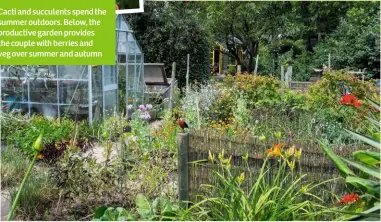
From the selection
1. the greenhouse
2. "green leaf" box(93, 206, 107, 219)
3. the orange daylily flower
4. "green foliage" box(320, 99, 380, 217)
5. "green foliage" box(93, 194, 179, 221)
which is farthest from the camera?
the greenhouse

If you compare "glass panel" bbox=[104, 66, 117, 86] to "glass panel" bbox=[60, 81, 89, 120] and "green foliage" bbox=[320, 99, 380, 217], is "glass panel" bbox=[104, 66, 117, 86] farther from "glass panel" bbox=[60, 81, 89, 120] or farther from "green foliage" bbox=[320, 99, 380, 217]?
"green foliage" bbox=[320, 99, 380, 217]

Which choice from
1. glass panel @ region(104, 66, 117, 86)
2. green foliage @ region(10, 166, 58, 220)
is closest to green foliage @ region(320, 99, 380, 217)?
green foliage @ region(10, 166, 58, 220)

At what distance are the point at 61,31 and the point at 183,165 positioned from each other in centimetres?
141

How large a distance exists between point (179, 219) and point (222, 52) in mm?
18653

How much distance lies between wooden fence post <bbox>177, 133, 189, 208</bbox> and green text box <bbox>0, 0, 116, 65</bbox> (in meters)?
0.86

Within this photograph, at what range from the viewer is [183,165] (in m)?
4.04

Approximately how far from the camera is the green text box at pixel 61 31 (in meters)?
3.63

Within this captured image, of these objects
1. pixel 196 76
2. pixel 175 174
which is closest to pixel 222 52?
pixel 196 76

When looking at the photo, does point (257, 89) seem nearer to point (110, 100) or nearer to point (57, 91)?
point (110, 100)

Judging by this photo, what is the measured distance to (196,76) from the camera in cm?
1752

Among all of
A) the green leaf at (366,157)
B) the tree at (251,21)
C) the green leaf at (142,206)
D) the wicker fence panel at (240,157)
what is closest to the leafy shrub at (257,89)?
the wicker fence panel at (240,157)

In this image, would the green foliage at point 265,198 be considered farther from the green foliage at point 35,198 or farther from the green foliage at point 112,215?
the green foliage at point 35,198

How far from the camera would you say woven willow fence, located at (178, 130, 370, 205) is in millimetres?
3775

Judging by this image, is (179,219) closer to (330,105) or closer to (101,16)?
(101,16)
